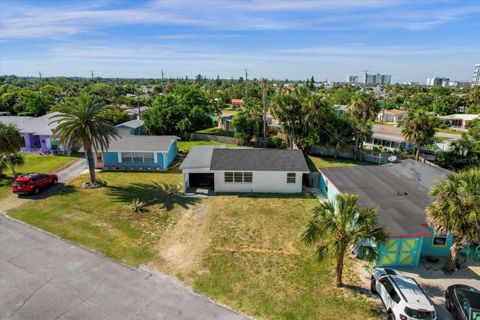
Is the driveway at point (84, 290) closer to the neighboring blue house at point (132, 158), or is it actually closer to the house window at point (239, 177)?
the house window at point (239, 177)

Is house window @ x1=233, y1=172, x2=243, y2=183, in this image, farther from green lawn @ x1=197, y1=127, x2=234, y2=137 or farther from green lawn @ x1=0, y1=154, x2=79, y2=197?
green lawn @ x1=197, y1=127, x2=234, y2=137

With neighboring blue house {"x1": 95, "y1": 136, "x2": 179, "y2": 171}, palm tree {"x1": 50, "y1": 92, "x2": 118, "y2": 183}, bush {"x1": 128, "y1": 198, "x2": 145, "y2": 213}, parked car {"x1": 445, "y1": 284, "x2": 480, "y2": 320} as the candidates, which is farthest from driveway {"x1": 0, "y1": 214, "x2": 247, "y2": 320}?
neighboring blue house {"x1": 95, "y1": 136, "x2": 179, "y2": 171}

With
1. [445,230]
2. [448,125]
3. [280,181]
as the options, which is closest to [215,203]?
[280,181]

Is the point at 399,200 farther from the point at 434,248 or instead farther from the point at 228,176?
the point at 228,176

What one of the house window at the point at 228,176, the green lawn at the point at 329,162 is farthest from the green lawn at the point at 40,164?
the green lawn at the point at 329,162

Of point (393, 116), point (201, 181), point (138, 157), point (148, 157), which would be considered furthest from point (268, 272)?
point (393, 116)

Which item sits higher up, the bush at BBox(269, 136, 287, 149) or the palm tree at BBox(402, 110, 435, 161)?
the palm tree at BBox(402, 110, 435, 161)

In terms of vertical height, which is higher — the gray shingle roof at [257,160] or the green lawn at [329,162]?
the gray shingle roof at [257,160]
